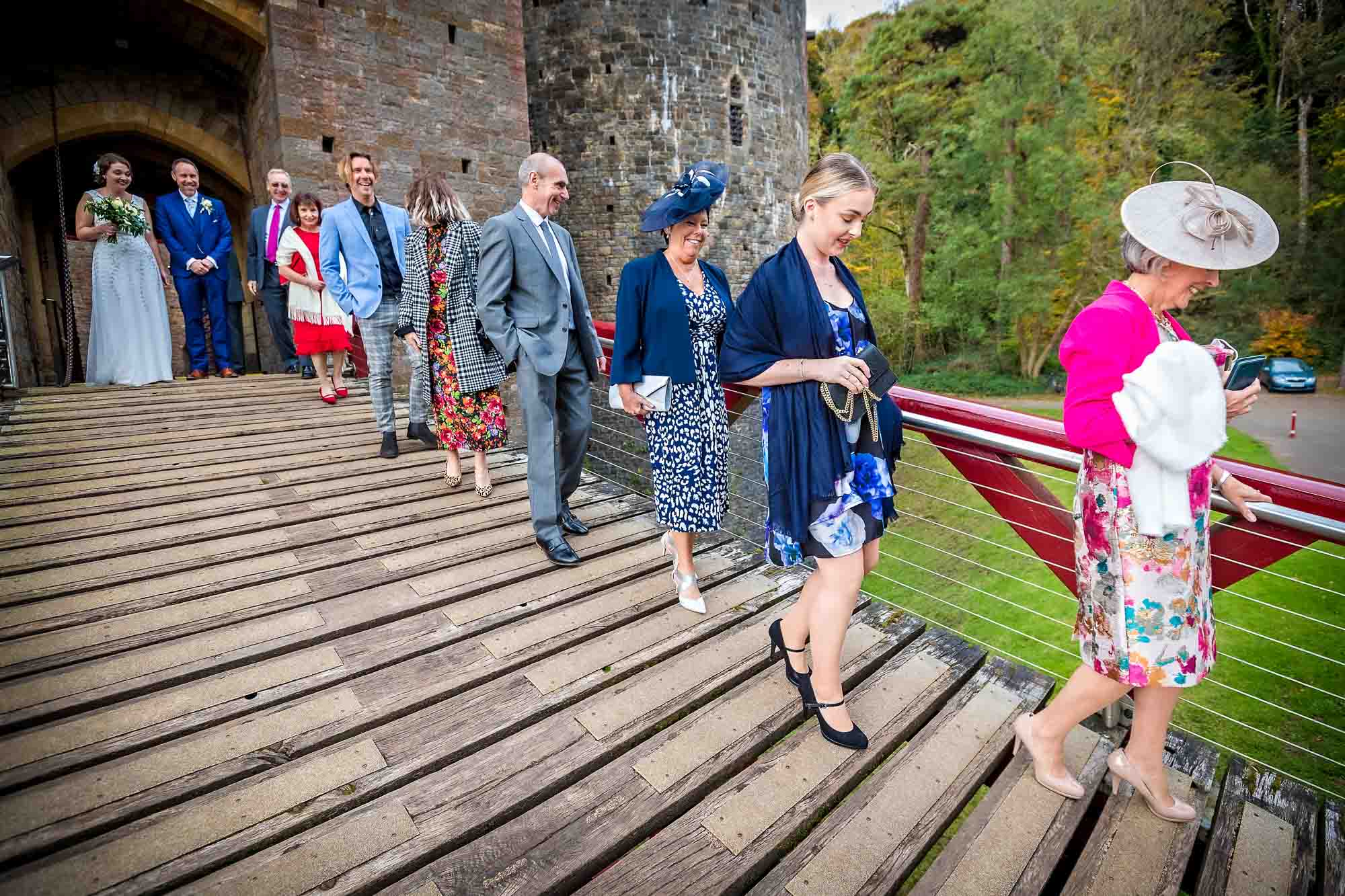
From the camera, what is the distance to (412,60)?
31.6 feet

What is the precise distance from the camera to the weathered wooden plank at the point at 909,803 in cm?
166

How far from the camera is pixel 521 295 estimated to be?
10.5 feet

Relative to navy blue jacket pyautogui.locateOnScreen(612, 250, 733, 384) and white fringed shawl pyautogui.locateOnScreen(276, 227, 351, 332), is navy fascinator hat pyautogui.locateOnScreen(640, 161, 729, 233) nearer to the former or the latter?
navy blue jacket pyautogui.locateOnScreen(612, 250, 733, 384)

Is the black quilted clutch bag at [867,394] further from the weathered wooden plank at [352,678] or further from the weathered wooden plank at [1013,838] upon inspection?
the weathered wooden plank at [352,678]

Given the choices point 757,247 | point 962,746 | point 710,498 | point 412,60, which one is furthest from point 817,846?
point 757,247

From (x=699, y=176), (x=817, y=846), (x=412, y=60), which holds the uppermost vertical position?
(x=412, y=60)

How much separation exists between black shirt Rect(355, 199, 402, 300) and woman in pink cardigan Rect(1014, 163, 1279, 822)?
162 inches

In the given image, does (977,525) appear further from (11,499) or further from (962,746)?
(11,499)

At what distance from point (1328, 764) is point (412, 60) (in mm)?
14193

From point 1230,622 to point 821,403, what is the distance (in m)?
5.65

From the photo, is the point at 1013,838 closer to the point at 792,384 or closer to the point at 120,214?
the point at 792,384

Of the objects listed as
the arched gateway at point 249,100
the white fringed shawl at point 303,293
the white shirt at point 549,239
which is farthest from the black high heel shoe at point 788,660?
the arched gateway at point 249,100

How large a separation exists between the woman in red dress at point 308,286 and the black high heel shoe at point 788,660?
4.43 meters

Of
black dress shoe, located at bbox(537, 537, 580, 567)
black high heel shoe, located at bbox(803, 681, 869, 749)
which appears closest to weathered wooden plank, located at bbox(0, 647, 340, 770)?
black dress shoe, located at bbox(537, 537, 580, 567)
